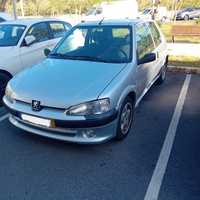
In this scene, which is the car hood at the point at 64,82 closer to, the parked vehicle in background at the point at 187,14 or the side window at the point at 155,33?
the side window at the point at 155,33

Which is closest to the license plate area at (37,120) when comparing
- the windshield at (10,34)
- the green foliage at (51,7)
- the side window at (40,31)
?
the windshield at (10,34)

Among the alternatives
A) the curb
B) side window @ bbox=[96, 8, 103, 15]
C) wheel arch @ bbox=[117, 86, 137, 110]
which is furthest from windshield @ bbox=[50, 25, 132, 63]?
side window @ bbox=[96, 8, 103, 15]

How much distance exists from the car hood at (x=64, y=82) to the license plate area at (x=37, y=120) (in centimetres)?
20

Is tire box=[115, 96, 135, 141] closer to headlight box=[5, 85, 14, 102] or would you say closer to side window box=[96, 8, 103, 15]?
headlight box=[5, 85, 14, 102]

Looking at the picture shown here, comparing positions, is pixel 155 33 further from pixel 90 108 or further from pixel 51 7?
pixel 51 7

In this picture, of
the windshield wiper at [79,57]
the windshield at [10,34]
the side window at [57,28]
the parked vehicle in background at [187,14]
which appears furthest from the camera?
the parked vehicle in background at [187,14]

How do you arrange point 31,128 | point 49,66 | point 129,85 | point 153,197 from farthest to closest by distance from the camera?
point 49,66, point 129,85, point 31,128, point 153,197

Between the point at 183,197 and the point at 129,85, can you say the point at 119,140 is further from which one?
the point at 183,197

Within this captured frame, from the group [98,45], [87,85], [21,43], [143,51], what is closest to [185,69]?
[143,51]

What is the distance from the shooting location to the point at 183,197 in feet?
9.11

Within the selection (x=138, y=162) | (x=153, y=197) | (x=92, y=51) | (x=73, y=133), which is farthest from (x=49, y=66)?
(x=153, y=197)

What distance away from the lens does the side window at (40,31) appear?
20.2ft

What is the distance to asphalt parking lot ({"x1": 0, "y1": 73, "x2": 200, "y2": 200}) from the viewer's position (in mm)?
2844

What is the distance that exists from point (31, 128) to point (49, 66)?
1.09m
